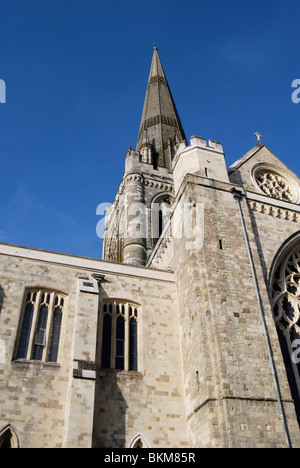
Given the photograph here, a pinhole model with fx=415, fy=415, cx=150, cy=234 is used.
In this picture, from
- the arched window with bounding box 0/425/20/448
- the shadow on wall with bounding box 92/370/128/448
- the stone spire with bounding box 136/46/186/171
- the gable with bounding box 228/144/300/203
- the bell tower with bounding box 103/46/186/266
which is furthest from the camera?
the stone spire with bounding box 136/46/186/171

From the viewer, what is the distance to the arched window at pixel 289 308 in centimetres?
1255

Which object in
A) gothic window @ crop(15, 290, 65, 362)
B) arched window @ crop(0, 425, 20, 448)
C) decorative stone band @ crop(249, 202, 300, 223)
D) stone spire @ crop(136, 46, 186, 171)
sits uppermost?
stone spire @ crop(136, 46, 186, 171)

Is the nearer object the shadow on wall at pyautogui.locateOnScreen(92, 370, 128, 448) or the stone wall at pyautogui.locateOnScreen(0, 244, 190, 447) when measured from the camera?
the stone wall at pyautogui.locateOnScreen(0, 244, 190, 447)

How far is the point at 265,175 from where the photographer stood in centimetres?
1816

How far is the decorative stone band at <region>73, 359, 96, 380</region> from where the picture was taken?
1066 centimetres

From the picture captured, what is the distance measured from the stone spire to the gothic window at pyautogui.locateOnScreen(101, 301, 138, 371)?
19.9 meters

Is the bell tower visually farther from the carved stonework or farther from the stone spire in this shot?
the carved stonework

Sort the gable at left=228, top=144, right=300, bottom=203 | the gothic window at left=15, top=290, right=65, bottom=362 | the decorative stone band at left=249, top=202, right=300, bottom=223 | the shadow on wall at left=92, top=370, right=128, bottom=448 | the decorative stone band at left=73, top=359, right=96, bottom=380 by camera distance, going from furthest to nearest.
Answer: the gable at left=228, top=144, right=300, bottom=203, the decorative stone band at left=249, top=202, right=300, bottom=223, the gothic window at left=15, top=290, right=65, bottom=362, the decorative stone band at left=73, top=359, right=96, bottom=380, the shadow on wall at left=92, top=370, right=128, bottom=448

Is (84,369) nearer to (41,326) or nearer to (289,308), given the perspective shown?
(41,326)

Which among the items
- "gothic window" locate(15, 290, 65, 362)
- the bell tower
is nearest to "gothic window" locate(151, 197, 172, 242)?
the bell tower

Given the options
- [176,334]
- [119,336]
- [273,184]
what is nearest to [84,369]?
[119,336]

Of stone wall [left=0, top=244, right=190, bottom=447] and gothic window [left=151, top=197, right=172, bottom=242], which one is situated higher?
gothic window [left=151, top=197, right=172, bottom=242]

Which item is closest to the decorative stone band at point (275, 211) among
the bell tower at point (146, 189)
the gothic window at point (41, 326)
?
the gothic window at point (41, 326)

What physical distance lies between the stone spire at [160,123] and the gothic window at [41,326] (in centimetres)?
2059
